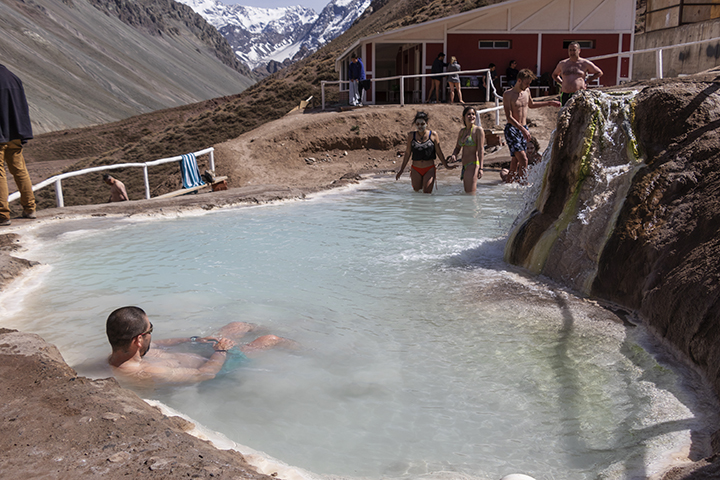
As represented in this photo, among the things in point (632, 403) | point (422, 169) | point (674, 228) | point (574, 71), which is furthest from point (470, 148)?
point (632, 403)

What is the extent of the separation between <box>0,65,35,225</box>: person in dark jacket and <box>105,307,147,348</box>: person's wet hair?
3930mm

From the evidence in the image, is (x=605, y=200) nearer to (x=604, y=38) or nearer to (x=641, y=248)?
(x=641, y=248)

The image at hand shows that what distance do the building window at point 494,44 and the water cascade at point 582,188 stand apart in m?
16.1

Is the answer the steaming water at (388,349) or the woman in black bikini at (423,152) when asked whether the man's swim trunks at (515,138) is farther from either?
the steaming water at (388,349)

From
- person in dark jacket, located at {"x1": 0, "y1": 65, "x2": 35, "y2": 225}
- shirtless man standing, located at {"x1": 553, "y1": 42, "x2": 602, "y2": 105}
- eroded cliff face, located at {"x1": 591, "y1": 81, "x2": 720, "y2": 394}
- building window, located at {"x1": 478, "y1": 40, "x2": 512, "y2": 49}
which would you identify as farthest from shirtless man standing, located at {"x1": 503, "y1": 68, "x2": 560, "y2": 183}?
building window, located at {"x1": 478, "y1": 40, "x2": 512, "y2": 49}

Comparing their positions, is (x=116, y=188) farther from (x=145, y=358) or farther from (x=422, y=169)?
(x=145, y=358)

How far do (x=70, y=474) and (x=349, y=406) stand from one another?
4.97 feet

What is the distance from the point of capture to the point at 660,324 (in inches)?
150

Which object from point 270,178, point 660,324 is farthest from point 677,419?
point 270,178

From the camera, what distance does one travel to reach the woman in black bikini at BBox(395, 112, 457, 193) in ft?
29.5

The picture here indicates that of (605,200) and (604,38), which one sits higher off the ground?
(604,38)

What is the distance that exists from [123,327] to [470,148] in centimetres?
672

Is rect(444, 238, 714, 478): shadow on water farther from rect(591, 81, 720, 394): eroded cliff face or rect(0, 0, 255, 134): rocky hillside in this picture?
rect(0, 0, 255, 134): rocky hillside

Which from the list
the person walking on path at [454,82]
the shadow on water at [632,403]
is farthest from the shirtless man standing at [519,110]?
the person walking on path at [454,82]
